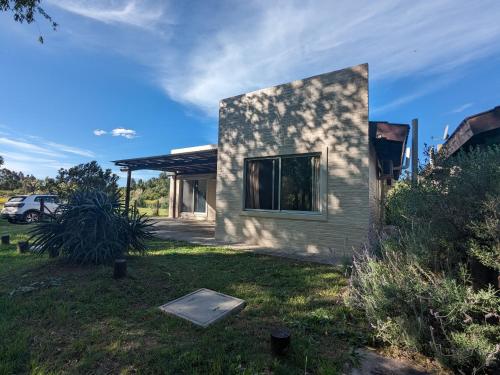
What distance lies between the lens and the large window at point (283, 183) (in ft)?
23.7

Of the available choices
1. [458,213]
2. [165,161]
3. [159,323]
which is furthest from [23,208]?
[458,213]

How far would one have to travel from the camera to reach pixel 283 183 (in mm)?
7617

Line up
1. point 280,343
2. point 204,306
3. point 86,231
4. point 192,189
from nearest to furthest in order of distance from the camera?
point 280,343, point 204,306, point 86,231, point 192,189

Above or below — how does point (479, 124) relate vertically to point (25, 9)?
below

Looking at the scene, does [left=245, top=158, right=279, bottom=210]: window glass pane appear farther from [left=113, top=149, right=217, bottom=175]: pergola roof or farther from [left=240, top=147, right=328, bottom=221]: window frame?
[left=113, top=149, right=217, bottom=175]: pergola roof

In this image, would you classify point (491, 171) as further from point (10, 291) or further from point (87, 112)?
point (87, 112)

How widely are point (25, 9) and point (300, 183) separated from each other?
25.0 ft

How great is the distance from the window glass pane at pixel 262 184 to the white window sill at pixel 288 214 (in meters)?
0.17

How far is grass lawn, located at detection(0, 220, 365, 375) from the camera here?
2.18 metres

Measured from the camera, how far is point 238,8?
7254 millimetres

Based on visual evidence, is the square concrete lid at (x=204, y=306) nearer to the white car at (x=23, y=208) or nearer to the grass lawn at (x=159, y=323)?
the grass lawn at (x=159, y=323)

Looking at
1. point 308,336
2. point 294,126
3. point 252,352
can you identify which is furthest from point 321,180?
point 252,352

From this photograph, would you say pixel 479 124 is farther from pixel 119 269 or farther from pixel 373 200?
pixel 119 269

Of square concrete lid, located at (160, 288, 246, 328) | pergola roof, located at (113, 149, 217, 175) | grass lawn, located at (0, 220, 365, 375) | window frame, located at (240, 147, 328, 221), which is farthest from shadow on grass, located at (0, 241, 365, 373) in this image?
pergola roof, located at (113, 149, 217, 175)
